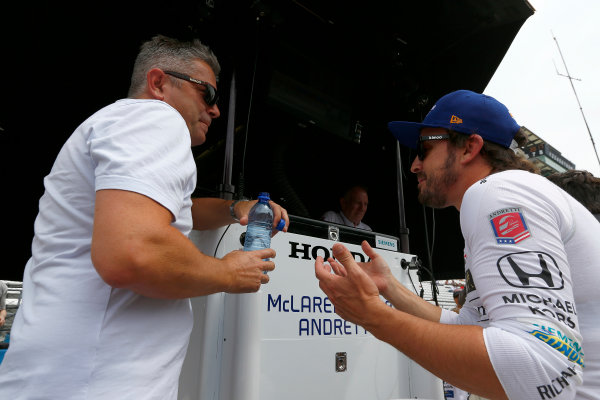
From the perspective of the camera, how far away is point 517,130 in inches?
61.3

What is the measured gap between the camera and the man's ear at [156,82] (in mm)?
1424

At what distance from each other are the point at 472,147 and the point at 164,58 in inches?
57.0

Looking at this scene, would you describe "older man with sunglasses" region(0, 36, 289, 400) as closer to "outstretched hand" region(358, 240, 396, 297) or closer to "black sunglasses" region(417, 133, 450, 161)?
A: "outstretched hand" region(358, 240, 396, 297)

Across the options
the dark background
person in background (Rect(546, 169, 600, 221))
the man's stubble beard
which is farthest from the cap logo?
the dark background

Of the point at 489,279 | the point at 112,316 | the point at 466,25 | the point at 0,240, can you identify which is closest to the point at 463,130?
the point at 489,279

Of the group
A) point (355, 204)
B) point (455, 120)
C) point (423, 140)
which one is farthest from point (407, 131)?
point (355, 204)

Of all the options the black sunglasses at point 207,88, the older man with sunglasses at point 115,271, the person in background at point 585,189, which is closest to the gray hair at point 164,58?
the black sunglasses at point 207,88

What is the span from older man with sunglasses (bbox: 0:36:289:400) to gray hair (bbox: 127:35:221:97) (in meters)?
0.49

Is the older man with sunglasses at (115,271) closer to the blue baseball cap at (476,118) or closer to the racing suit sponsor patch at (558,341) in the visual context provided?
the racing suit sponsor patch at (558,341)

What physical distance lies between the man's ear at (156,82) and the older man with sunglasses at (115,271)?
0.37m

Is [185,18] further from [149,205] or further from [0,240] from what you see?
[0,240]

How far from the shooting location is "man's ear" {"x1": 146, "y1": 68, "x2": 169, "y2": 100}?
1.42m

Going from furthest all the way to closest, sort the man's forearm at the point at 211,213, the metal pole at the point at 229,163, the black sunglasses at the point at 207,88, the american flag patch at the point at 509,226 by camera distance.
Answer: the metal pole at the point at 229,163, the man's forearm at the point at 211,213, the black sunglasses at the point at 207,88, the american flag patch at the point at 509,226

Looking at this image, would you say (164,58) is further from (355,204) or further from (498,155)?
(355,204)
